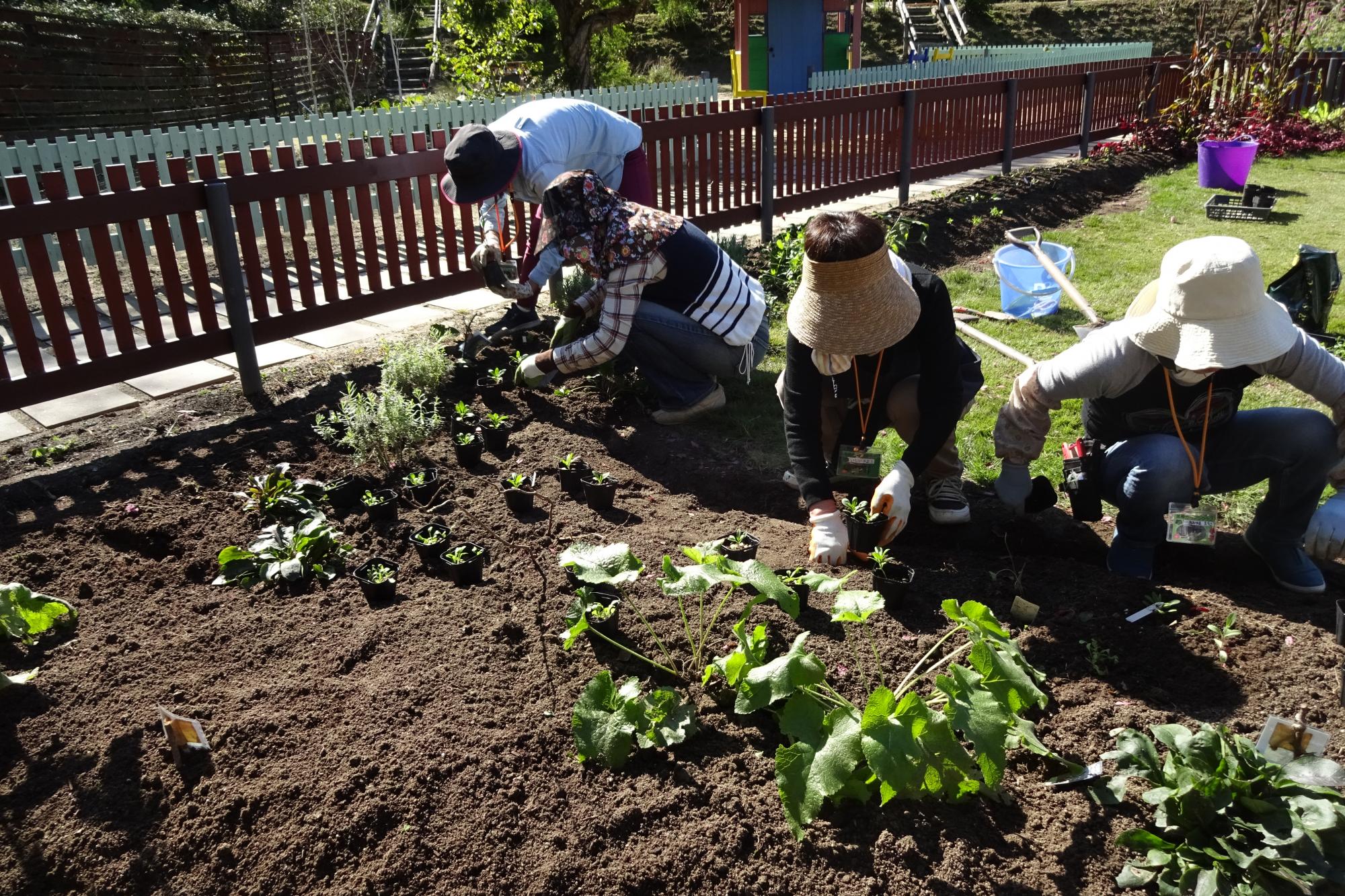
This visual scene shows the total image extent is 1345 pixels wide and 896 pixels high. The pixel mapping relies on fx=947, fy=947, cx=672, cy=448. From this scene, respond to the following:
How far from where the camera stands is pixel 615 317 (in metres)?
A: 3.87

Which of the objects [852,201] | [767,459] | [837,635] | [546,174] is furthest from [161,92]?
[837,635]

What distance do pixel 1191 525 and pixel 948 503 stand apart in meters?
0.77

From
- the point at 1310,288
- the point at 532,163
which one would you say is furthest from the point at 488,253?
the point at 1310,288

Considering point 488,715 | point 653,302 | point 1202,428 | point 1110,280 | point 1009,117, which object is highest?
point 1009,117

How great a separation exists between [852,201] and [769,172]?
2.01 metres

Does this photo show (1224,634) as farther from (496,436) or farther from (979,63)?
(979,63)

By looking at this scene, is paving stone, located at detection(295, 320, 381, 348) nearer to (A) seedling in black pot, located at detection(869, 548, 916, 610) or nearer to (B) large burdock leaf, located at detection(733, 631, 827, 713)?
(A) seedling in black pot, located at detection(869, 548, 916, 610)

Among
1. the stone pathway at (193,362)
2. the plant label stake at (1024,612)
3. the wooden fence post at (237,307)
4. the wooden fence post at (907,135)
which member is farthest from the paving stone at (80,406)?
the wooden fence post at (907,135)

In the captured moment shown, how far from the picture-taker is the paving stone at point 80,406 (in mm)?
4434

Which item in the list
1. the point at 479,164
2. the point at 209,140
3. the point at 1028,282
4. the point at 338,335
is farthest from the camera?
the point at 209,140

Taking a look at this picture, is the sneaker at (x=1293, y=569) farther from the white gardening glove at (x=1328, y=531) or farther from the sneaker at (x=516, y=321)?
the sneaker at (x=516, y=321)

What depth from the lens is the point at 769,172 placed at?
7.68 meters

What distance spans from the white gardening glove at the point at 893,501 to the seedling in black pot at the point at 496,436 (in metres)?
1.72

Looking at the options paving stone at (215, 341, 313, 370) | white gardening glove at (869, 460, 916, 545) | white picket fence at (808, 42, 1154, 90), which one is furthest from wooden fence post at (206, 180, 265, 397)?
white picket fence at (808, 42, 1154, 90)
